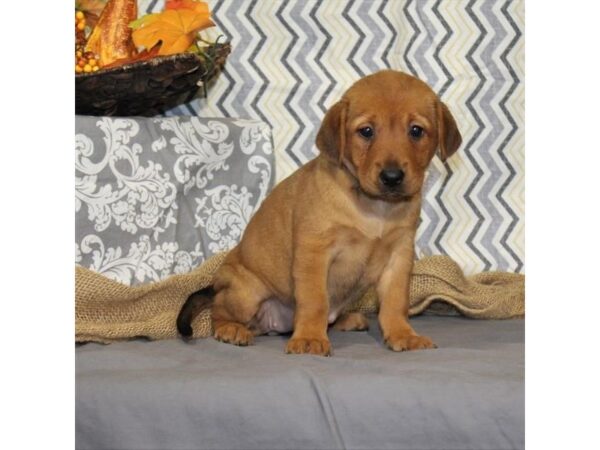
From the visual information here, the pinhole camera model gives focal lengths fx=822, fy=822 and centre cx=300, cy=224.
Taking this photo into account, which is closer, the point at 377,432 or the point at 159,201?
the point at 377,432

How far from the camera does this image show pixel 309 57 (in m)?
4.74

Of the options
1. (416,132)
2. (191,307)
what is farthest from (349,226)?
(191,307)

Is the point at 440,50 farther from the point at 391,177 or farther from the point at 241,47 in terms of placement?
the point at 391,177

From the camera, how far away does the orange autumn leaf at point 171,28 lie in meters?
3.94

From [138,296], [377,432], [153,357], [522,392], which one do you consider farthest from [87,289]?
[522,392]

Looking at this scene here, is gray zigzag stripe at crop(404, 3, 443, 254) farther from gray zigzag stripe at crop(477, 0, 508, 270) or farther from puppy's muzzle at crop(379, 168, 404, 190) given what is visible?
puppy's muzzle at crop(379, 168, 404, 190)

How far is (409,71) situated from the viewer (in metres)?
4.73

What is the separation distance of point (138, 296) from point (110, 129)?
0.90 m

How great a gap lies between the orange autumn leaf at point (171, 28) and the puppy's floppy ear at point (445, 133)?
132cm

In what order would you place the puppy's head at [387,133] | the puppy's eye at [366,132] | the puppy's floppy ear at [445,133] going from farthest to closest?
the puppy's floppy ear at [445,133], the puppy's eye at [366,132], the puppy's head at [387,133]

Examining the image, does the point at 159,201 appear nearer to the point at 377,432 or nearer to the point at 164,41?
the point at 164,41

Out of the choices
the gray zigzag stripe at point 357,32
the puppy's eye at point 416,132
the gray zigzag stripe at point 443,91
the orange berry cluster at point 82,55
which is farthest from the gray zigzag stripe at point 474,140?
the orange berry cluster at point 82,55

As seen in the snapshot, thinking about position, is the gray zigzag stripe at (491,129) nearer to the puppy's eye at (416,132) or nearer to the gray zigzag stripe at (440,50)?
the gray zigzag stripe at (440,50)

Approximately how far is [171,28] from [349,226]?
4.70 ft
